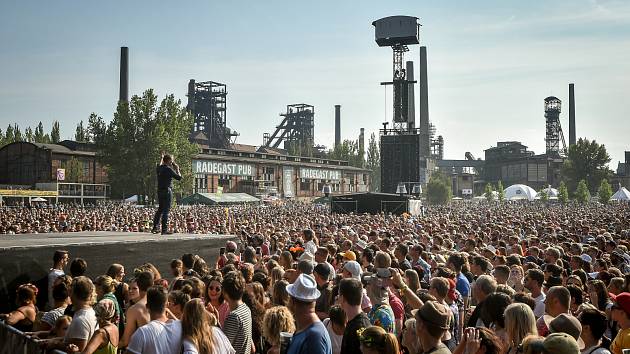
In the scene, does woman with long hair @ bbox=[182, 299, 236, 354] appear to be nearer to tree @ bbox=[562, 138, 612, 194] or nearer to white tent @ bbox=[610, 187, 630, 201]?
white tent @ bbox=[610, 187, 630, 201]

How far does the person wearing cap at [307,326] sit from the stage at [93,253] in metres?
6.16

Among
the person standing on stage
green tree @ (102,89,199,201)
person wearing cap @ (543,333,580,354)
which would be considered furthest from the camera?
green tree @ (102,89,199,201)

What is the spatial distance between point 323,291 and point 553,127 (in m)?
122

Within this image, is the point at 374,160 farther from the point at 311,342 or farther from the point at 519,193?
the point at 311,342

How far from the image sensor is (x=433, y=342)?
405cm

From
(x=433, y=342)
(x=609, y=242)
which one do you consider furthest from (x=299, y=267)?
(x=609, y=242)

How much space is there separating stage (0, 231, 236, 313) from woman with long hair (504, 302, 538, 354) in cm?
741

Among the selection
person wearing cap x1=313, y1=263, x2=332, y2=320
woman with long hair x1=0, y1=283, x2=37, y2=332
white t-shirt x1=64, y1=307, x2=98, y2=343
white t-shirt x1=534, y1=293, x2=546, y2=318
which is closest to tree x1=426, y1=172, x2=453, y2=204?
white t-shirt x1=534, y1=293, x2=546, y2=318

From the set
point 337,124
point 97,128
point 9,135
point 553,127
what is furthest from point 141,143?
point 553,127

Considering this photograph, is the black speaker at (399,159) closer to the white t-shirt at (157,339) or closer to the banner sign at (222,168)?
the banner sign at (222,168)

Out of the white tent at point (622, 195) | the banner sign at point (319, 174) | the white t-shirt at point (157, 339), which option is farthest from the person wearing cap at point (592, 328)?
the banner sign at point (319, 174)

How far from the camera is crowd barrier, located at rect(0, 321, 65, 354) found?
187 inches

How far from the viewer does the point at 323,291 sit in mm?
6699

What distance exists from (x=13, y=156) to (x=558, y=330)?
75.8 meters
